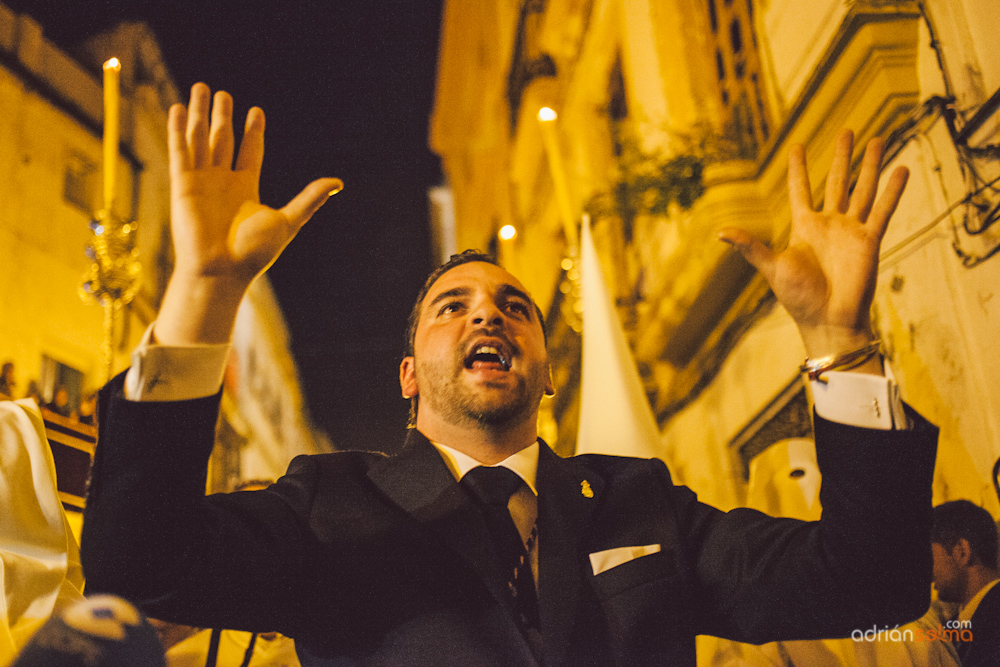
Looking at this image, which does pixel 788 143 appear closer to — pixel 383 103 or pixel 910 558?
pixel 910 558

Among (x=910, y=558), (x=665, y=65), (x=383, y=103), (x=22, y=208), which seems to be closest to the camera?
(x=910, y=558)

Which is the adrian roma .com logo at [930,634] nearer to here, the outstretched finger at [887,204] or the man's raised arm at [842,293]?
the man's raised arm at [842,293]

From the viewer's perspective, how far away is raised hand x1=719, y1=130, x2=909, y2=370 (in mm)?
1294

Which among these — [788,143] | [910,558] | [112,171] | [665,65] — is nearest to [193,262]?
[910,558]

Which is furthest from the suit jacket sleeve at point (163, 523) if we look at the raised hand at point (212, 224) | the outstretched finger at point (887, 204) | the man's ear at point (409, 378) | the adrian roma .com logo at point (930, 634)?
the adrian roma .com logo at point (930, 634)

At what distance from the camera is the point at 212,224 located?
1.16 meters

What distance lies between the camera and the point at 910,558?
1228 mm

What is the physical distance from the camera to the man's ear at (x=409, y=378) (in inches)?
78.7

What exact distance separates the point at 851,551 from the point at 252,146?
1.24 meters

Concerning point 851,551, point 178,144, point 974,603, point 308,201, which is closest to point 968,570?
point 974,603

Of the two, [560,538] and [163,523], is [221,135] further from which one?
[560,538]

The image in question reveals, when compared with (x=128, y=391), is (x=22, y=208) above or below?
above

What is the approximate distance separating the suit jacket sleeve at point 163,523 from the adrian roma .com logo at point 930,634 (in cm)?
132

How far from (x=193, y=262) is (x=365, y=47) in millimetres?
3615
